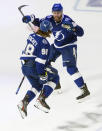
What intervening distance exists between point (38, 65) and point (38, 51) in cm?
15

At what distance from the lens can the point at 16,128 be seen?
5.67 meters

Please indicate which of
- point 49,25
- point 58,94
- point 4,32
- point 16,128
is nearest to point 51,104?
point 58,94

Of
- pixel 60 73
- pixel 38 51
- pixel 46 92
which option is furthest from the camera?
pixel 60 73

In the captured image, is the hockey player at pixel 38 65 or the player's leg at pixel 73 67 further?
the player's leg at pixel 73 67

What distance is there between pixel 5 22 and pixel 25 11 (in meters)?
0.42

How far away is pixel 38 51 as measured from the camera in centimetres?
560

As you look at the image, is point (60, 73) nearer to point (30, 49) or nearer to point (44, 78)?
point (44, 78)

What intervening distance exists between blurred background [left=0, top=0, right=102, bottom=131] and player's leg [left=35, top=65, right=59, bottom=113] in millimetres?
Answer: 178

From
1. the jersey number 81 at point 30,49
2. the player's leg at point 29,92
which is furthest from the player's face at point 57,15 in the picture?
the player's leg at point 29,92

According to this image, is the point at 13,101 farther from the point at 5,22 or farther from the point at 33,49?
the point at 5,22

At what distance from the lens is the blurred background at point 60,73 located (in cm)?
572

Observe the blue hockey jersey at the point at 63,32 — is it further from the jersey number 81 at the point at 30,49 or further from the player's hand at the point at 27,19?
the jersey number 81 at the point at 30,49

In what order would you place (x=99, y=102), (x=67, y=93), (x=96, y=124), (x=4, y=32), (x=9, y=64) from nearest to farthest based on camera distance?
(x=96, y=124), (x=99, y=102), (x=67, y=93), (x=9, y=64), (x=4, y=32)

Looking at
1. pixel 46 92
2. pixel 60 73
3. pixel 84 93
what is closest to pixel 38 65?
pixel 46 92
